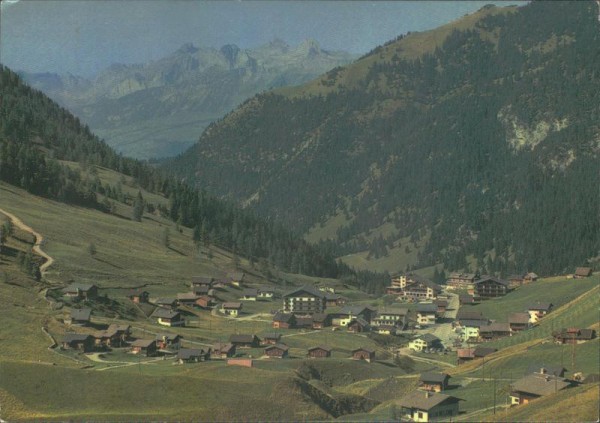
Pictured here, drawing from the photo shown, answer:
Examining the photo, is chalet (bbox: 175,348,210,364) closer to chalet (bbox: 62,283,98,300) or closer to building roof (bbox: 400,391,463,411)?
chalet (bbox: 62,283,98,300)

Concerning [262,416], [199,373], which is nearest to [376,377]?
[199,373]

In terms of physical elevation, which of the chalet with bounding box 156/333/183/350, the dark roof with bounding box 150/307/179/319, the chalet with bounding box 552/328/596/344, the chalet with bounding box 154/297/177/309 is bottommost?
the chalet with bounding box 156/333/183/350

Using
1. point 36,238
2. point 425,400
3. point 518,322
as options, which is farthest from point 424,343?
point 36,238

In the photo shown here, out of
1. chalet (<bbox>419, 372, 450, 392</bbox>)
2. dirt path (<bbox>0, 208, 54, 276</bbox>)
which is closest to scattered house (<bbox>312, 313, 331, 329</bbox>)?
dirt path (<bbox>0, 208, 54, 276</bbox>)

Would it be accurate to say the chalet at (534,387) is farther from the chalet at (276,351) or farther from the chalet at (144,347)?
the chalet at (144,347)

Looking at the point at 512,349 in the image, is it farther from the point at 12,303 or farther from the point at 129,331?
the point at 12,303

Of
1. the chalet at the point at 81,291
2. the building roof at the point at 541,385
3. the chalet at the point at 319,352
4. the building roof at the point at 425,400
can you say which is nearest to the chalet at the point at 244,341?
the chalet at the point at 319,352

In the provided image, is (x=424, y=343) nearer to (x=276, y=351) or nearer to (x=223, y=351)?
(x=276, y=351)
